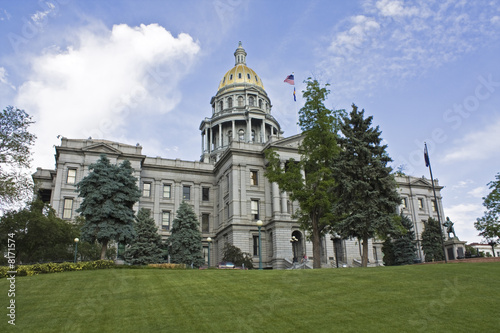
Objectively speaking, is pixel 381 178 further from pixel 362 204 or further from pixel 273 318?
pixel 273 318

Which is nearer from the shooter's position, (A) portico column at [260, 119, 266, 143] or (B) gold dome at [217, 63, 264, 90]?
(A) portico column at [260, 119, 266, 143]

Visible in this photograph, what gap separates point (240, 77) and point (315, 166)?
5745 centimetres

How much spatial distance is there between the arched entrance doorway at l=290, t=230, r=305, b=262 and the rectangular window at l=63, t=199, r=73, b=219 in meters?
27.9

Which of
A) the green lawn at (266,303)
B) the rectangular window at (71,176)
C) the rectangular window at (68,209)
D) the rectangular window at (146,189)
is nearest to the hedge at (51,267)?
the green lawn at (266,303)

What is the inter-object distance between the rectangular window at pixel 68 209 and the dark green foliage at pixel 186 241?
45.9 ft

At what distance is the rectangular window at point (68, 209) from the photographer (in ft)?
172

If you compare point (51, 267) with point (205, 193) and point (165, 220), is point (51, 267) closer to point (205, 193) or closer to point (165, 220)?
point (165, 220)

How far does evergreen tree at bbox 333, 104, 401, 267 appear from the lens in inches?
1257

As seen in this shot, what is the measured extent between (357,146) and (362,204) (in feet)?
14.7

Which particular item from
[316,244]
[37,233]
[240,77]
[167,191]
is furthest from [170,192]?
[240,77]

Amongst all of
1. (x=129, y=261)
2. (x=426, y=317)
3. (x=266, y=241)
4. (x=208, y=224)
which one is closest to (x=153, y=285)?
(x=426, y=317)

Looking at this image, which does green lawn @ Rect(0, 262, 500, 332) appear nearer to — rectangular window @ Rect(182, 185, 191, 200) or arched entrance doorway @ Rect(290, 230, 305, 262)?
arched entrance doorway @ Rect(290, 230, 305, 262)

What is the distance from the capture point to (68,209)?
173 ft

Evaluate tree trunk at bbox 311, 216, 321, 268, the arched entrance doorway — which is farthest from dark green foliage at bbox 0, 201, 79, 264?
the arched entrance doorway
